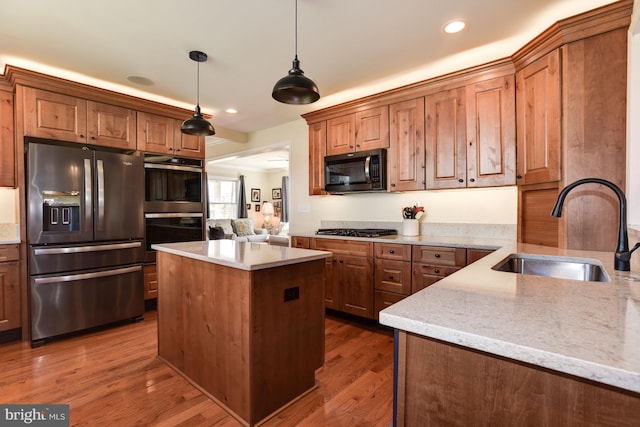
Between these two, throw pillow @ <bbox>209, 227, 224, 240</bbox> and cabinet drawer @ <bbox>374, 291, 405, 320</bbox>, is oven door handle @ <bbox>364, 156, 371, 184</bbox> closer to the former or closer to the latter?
cabinet drawer @ <bbox>374, 291, 405, 320</bbox>

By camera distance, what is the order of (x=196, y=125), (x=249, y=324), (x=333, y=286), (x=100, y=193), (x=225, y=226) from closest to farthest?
(x=249, y=324), (x=196, y=125), (x=100, y=193), (x=333, y=286), (x=225, y=226)

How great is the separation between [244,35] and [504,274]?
7.30 ft

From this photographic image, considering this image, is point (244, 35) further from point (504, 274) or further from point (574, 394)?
point (574, 394)

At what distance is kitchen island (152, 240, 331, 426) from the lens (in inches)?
65.8

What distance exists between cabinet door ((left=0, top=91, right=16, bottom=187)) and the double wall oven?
106cm

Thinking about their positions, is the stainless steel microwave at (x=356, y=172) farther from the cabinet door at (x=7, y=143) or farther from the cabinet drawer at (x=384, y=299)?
the cabinet door at (x=7, y=143)

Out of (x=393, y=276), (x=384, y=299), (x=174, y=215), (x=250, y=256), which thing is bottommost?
(x=384, y=299)

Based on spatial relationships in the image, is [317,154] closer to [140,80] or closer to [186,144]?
[186,144]

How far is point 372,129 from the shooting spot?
3363 mm

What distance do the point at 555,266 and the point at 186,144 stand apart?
3735mm

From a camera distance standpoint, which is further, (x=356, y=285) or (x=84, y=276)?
(x=356, y=285)

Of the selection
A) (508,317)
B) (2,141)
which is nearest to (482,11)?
(508,317)

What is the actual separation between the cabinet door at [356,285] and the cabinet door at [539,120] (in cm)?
152

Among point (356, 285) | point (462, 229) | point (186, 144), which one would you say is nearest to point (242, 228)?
point (186, 144)
